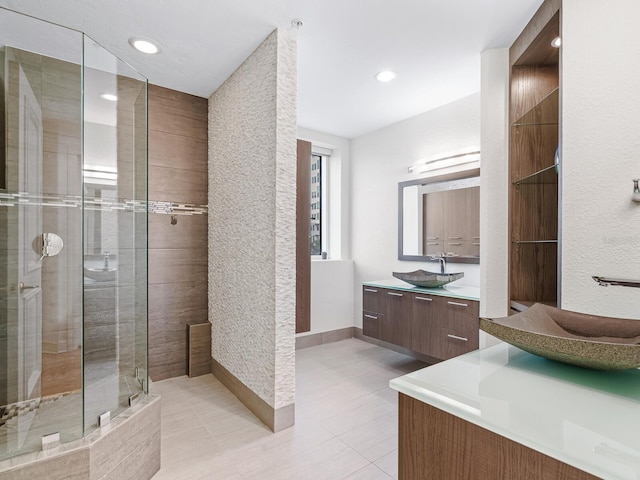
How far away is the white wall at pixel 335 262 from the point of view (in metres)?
4.11

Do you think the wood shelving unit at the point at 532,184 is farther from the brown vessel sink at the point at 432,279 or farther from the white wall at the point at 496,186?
the brown vessel sink at the point at 432,279

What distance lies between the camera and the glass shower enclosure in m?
1.88

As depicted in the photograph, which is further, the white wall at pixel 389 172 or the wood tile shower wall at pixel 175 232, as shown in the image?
the white wall at pixel 389 172

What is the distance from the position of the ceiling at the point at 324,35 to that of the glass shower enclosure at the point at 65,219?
12.7 inches

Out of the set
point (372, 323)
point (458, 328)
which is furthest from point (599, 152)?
point (372, 323)

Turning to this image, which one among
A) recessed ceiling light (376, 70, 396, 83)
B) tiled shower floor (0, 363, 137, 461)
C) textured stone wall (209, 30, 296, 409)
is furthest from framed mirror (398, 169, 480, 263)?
tiled shower floor (0, 363, 137, 461)

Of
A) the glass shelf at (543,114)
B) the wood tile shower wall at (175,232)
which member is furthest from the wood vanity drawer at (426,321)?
the wood tile shower wall at (175,232)

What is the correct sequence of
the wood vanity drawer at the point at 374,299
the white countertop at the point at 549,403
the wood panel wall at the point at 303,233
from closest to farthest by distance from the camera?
the white countertop at the point at 549,403
the wood panel wall at the point at 303,233
the wood vanity drawer at the point at 374,299

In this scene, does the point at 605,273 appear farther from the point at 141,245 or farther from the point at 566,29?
the point at 141,245

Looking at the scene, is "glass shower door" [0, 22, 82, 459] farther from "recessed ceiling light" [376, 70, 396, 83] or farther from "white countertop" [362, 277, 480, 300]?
"white countertop" [362, 277, 480, 300]

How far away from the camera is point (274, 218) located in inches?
87.0

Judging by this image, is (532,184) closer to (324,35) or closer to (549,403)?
(324,35)

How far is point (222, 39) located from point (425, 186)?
7.75 feet

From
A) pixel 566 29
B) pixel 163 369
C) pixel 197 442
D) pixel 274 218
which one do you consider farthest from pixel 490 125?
pixel 163 369
